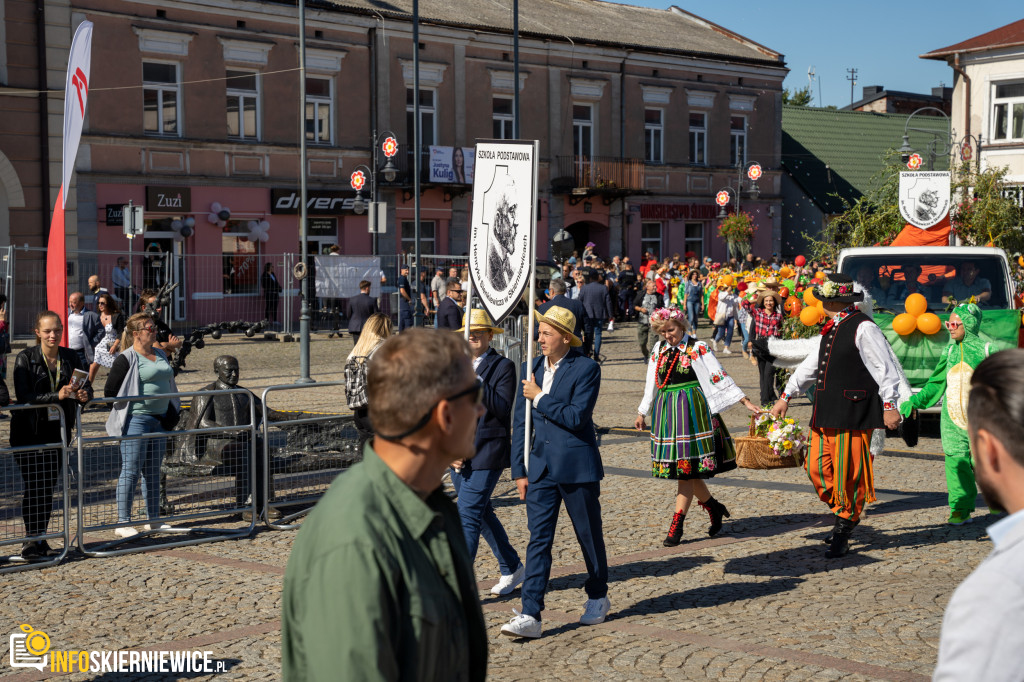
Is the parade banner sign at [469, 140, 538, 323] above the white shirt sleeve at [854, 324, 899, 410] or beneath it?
above

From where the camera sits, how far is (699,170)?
41.3 meters

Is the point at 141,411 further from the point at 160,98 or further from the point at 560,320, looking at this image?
the point at 160,98

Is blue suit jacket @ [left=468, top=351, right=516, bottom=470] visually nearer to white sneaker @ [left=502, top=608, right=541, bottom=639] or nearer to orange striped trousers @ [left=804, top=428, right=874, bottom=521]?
white sneaker @ [left=502, top=608, right=541, bottom=639]

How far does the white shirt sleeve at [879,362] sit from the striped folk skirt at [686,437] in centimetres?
113

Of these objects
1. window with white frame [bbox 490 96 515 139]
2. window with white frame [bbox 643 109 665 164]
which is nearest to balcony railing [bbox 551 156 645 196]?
window with white frame [bbox 643 109 665 164]

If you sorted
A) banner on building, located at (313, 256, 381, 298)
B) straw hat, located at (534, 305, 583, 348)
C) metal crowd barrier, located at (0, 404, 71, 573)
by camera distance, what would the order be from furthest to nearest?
1. banner on building, located at (313, 256, 381, 298)
2. metal crowd barrier, located at (0, 404, 71, 573)
3. straw hat, located at (534, 305, 583, 348)

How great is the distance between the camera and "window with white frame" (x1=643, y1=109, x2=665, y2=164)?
39.9 metres

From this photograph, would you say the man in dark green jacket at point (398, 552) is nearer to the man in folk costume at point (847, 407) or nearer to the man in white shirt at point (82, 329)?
the man in folk costume at point (847, 407)

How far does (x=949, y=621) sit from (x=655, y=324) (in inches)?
237

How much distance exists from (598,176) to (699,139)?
212 inches

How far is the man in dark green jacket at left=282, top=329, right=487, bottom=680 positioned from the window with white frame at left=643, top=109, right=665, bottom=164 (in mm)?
38084

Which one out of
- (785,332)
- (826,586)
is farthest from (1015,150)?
(826,586)

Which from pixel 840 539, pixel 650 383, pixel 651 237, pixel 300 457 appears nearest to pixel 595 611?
pixel 840 539

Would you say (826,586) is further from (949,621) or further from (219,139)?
(219,139)
